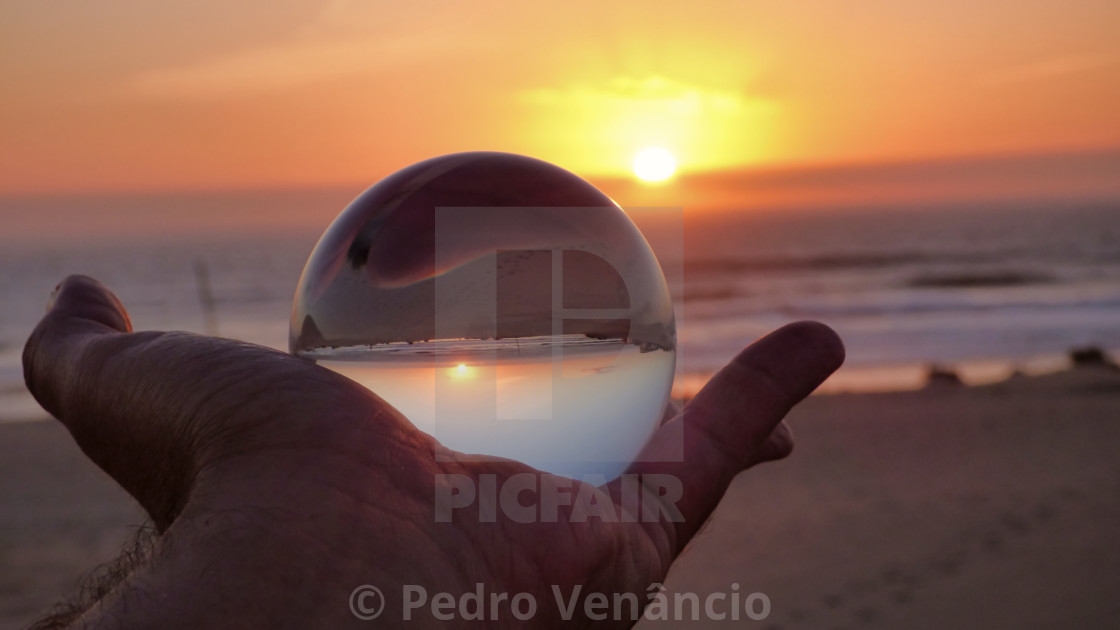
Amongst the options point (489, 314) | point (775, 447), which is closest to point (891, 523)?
point (775, 447)

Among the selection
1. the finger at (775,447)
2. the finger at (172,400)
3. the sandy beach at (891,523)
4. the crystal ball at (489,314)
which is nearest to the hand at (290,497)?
the finger at (172,400)

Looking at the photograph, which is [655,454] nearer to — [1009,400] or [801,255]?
[1009,400]

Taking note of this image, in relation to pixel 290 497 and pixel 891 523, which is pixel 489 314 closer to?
pixel 290 497

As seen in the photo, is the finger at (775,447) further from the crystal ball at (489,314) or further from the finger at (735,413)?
the crystal ball at (489,314)

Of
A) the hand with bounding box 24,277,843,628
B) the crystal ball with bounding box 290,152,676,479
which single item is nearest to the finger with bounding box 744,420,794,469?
the hand with bounding box 24,277,843,628

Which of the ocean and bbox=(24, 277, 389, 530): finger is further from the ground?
bbox=(24, 277, 389, 530): finger

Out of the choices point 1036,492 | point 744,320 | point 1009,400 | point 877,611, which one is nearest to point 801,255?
point 744,320

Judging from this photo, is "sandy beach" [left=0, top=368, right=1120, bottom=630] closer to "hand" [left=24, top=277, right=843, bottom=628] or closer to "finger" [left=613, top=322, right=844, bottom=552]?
"finger" [left=613, top=322, right=844, bottom=552]
